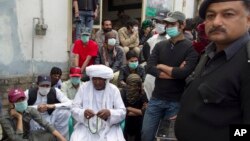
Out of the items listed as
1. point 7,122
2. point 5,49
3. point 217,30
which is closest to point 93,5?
point 5,49

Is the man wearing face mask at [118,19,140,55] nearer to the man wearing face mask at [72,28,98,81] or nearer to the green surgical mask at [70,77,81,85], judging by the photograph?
the man wearing face mask at [72,28,98,81]

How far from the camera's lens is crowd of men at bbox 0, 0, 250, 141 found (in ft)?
5.96

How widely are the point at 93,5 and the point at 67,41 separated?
941 mm

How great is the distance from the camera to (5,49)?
6340mm

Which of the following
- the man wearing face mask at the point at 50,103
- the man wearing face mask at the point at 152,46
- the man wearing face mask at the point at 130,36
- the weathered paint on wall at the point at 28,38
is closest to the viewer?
the man wearing face mask at the point at 50,103

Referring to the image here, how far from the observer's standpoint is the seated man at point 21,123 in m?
3.95

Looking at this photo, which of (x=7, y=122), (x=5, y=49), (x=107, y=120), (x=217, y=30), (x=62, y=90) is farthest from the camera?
(x=5, y=49)

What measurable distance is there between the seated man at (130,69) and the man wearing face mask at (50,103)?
1136 mm

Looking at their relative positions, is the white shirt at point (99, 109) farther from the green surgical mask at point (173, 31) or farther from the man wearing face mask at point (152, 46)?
the green surgical mask at point (173, 31)

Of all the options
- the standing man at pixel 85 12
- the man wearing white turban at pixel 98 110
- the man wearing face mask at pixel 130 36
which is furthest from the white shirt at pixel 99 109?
the man wearing face mask at pixel 130 36

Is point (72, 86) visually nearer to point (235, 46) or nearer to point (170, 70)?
point (170, 70)

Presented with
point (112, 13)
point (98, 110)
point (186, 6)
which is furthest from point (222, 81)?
point (112, 13)

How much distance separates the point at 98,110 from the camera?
4445mm

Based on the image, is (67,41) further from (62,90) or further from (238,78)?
(238,78)
